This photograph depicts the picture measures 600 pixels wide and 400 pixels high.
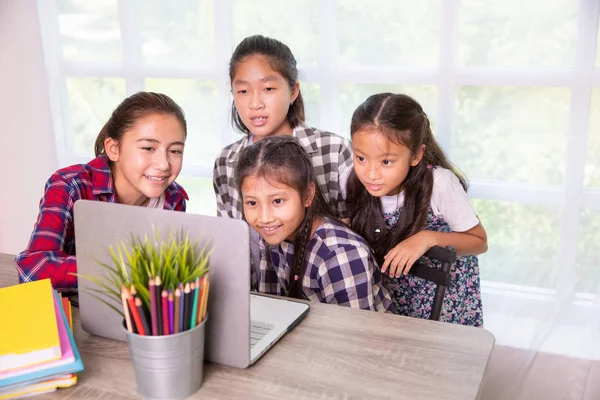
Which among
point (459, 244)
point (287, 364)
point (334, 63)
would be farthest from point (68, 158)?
point (287, 364)

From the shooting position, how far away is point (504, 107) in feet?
7.19

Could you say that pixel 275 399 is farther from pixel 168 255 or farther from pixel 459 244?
pixel 459 244

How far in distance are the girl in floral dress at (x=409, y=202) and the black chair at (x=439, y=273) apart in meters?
0.11

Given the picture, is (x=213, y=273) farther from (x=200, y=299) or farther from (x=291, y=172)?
(x=291, y=172)

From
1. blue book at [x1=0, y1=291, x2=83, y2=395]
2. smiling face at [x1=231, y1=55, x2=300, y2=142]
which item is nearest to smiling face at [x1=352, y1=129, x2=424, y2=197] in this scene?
smiling face at [x1=231, y1=55, x2=300, y2=142]

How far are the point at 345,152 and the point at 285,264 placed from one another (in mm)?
610

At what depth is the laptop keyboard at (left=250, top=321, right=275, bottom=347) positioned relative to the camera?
108 centimetres

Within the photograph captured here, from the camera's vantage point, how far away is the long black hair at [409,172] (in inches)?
66.2

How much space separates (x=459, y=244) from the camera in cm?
174

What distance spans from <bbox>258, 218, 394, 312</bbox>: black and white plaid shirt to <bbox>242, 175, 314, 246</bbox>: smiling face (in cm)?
7

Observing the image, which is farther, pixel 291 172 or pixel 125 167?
pixel 125 167

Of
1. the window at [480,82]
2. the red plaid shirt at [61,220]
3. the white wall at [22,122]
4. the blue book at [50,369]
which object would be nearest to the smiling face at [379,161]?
the red plaid shirt at [61,220]

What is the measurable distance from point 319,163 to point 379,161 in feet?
1.43

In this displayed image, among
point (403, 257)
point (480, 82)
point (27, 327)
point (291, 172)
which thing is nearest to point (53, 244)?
point (27, 327)
